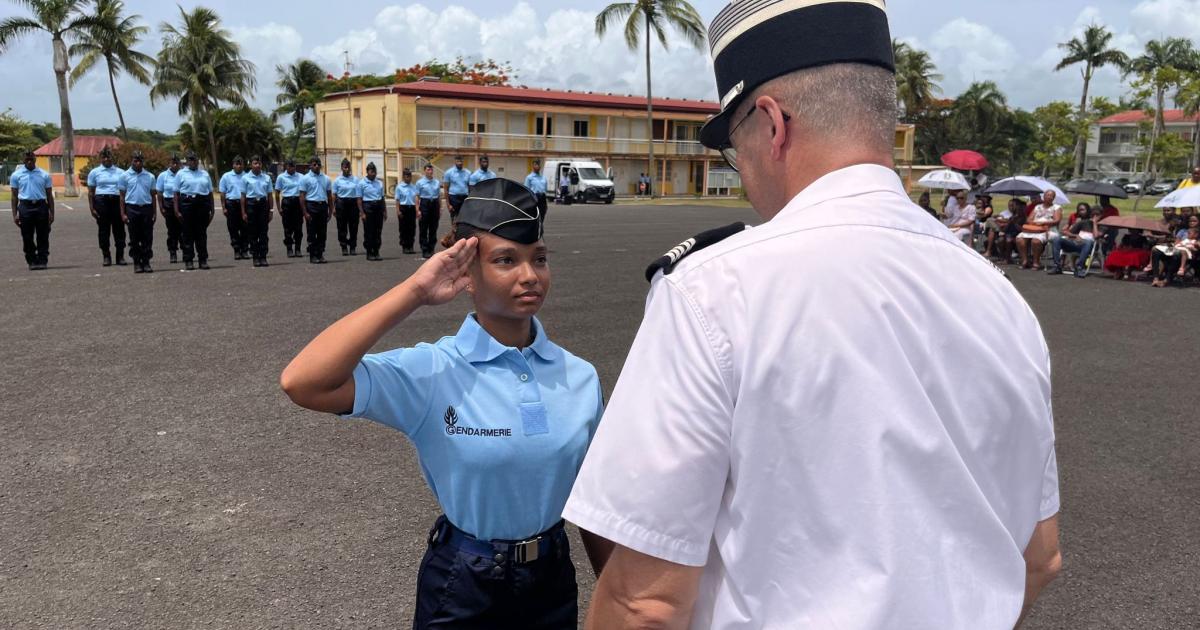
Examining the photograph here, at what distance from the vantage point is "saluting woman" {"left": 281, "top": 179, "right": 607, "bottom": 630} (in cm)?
194

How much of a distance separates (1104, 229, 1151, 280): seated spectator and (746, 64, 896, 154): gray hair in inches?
594

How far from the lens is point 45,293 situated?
10.3 metres

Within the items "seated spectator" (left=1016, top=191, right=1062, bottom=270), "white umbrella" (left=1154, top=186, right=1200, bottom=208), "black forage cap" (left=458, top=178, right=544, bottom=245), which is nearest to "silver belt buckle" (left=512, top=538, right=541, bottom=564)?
"black forage cap" (left=458, top=178, right=544, bottom=245)

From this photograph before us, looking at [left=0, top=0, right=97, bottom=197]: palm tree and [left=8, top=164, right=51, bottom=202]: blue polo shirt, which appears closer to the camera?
[left=8, top=164, right=51, bottom=202]: blue polo shirt

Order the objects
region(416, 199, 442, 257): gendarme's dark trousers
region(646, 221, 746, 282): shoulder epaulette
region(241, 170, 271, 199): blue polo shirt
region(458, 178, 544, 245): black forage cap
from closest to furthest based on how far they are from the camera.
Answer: region(646, 221, 746, 282): shoulder epaulette < region(458, 178, 544, 245): black forage cap < region(241, 170, 271, 199): blue polo shirt < region(416, 199, 442, 257): gendarme's dark trousers

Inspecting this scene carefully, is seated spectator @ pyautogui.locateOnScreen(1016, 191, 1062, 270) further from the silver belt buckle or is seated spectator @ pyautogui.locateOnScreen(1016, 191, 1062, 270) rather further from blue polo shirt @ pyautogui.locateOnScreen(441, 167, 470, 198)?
the silver belt buckle

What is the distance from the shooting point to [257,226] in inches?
553

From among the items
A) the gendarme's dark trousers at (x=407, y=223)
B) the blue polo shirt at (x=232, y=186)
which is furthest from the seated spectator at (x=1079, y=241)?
the blue polo shirt at (x=232, y=186)

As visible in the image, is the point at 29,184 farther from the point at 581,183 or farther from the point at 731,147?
the point at 581,183

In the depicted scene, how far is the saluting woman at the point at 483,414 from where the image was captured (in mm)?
1940

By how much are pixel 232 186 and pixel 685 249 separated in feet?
48.4

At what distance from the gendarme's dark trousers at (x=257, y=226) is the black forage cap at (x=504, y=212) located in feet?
40.8

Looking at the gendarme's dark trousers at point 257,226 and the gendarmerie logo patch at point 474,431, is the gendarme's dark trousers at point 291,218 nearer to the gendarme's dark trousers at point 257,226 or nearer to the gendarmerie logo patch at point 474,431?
the gendarme's dark trousers at point 257,226

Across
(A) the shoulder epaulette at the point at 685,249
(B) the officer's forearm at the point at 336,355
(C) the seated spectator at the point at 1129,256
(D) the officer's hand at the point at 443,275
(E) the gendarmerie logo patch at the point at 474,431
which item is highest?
(A) the shoulder epaulette at the point at 685,249
